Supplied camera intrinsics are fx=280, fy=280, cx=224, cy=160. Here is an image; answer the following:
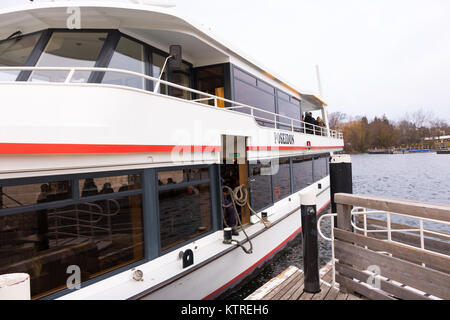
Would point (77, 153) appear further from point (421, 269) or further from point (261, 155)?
point (261, 155)

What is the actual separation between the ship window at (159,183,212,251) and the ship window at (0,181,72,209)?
1397 mm

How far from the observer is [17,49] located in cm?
503

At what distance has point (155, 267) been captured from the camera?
4129 millimetres

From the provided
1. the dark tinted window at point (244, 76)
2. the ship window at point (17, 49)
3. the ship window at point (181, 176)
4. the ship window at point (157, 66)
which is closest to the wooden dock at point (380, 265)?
the ship window at point (181, 176)

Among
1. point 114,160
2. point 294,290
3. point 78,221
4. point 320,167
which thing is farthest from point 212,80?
point 320,167

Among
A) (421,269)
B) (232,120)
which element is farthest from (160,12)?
(421,269)

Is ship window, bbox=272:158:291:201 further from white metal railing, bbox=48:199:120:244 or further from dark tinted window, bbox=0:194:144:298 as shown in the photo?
white metal railing, bbox=48:199:120:244

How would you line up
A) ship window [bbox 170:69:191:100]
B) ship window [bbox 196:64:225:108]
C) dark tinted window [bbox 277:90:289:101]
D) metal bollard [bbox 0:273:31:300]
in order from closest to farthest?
metal bollard [bbox 0:273:31:300], ship window [bbox 170:69:191:100], ship window [bbox 196:64:225:108], dark tinted window [bbox 277:90:289:101]

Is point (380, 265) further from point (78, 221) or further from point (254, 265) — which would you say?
point (254, 265)

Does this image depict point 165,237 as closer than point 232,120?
Yes

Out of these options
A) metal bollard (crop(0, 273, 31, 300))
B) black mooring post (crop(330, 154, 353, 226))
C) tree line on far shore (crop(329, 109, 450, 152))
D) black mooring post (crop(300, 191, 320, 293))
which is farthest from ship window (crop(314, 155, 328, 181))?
tree line on far shore (crop(329, 109, 450, 152))

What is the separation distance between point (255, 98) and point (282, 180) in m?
2.80

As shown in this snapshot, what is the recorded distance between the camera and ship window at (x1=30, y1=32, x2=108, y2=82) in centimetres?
456

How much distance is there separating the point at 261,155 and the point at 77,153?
5000 millimetres
